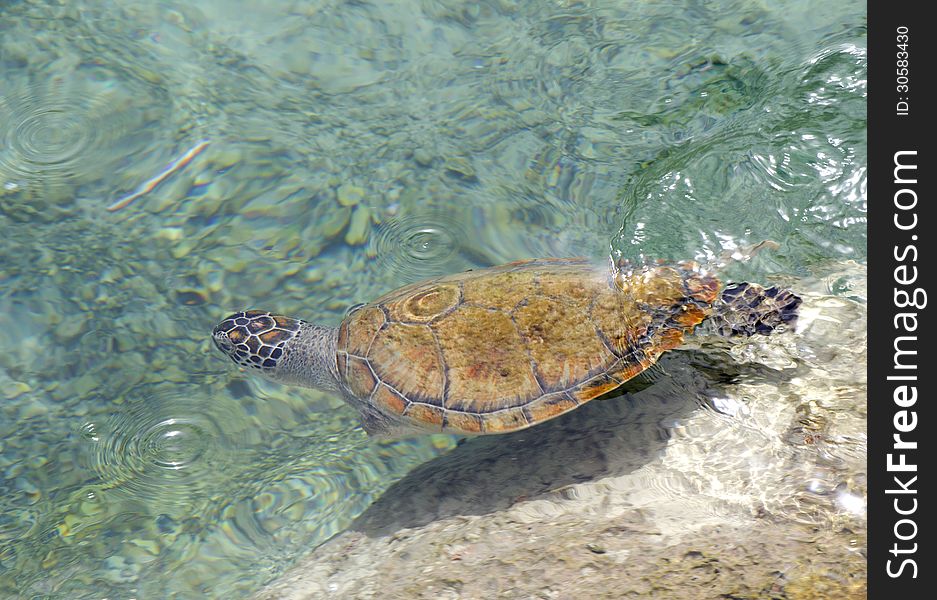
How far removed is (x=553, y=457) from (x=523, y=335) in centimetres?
65

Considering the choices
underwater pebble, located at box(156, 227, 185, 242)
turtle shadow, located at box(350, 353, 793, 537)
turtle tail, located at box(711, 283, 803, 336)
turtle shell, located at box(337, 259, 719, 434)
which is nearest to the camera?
turtle shadow, located at box(350, 353, 793, 537)

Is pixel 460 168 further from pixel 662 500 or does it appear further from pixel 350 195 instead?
pixel 662 500

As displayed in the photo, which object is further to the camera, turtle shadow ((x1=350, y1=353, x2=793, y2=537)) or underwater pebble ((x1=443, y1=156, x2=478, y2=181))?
underwater pebble ((x1=443, y1=156, x2=478, y2=181))

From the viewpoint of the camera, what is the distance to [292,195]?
5168 millimetres

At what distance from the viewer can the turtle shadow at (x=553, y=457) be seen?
3484mm

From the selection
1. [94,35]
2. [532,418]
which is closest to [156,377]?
[532,418]

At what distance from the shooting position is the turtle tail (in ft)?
12.2

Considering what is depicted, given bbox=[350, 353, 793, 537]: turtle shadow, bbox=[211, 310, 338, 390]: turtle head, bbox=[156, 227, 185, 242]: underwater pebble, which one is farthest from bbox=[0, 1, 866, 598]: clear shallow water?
bbox=[350, 353, 793, 537]: turtle shadow

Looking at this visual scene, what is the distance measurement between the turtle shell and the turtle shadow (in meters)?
0.24

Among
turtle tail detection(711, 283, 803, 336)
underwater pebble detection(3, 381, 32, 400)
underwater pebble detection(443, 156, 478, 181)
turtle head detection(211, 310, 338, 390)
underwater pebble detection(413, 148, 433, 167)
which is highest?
underwater pebble detection(413, 148, 433, 167)
